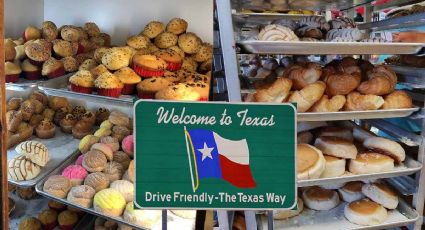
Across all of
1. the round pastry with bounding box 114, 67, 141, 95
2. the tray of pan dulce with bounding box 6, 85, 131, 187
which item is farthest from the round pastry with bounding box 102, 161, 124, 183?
the round pastry with bounding box 114, 67, 141, 95

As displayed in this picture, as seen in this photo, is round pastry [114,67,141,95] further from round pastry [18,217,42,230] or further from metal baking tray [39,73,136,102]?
round pastry [18,217,42,230]

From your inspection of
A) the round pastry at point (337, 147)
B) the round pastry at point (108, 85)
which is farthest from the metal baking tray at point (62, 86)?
the round pastry at point (337, 147)

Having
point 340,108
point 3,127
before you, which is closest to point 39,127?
point 3,127

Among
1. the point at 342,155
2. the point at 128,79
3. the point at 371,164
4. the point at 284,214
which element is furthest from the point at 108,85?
the point at 371,164

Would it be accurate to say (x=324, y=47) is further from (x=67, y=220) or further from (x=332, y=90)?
(x=67, y=220)

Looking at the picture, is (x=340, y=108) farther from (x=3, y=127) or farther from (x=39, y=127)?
(x=39, y=127)
